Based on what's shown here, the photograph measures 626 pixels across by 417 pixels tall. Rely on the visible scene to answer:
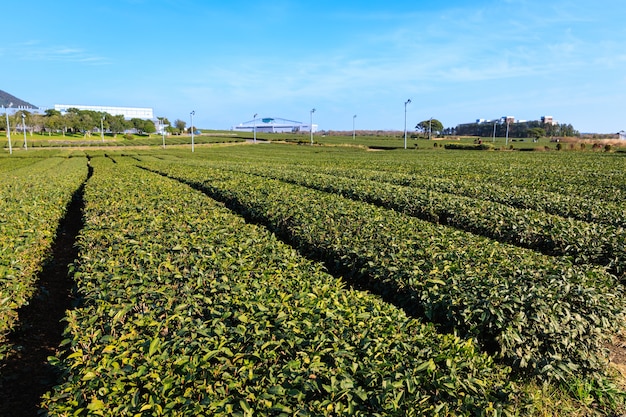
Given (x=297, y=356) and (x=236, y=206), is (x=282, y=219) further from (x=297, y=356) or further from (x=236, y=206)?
(x=297, y=356)

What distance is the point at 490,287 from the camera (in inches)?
197

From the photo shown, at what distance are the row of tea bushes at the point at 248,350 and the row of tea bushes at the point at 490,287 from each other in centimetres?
100

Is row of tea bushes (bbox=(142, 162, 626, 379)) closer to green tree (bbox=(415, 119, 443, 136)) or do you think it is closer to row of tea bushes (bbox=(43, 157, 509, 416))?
row of tea bushes (bbox=(43, 157, 509, 416))

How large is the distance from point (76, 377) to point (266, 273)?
2465 mm

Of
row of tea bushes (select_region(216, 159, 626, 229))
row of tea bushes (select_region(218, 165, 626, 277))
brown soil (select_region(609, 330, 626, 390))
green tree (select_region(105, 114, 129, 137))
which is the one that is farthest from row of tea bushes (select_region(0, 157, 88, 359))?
green tree (select_region(105, 114, 129, 137))

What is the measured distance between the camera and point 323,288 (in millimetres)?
4637

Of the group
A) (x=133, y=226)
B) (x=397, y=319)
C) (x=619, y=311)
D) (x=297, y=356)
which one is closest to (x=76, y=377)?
(x=297, y=356)

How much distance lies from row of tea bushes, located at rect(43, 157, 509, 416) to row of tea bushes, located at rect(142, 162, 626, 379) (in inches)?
39.3

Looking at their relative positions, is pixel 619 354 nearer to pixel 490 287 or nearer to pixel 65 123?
pixel 490 287

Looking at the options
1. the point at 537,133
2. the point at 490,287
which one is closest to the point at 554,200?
the point at 490,287

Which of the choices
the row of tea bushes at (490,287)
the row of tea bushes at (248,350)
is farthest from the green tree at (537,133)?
the row of tea bushes at (248,350)

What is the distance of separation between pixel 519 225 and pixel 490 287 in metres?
4.88

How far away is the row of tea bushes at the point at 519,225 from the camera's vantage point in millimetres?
7613

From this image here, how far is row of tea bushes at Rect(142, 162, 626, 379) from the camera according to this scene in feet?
15.0
